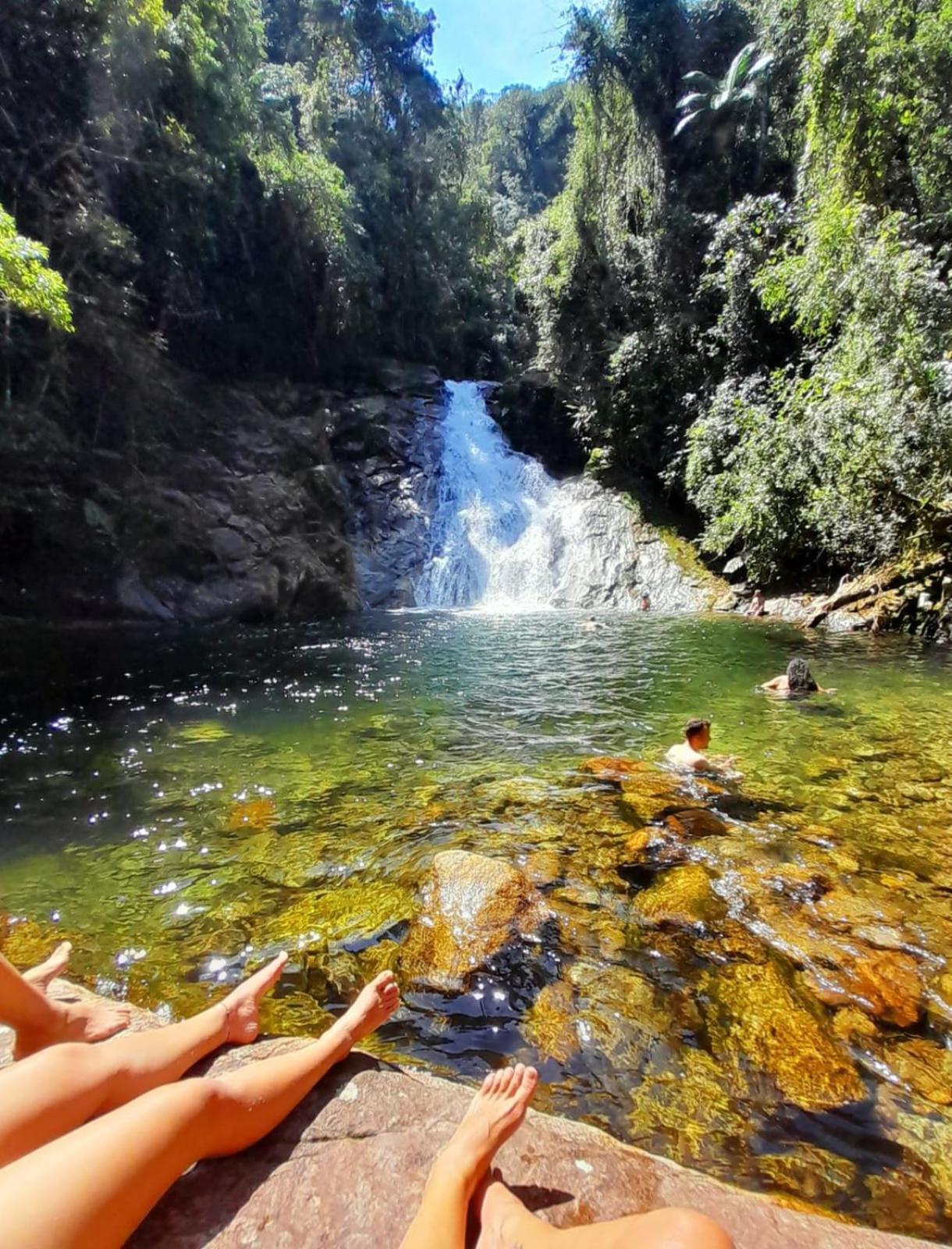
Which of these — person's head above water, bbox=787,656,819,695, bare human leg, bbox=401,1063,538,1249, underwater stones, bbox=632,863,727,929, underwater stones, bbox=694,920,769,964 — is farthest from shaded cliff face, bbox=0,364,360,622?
bare human leg, bbox=401,1063,538,1249

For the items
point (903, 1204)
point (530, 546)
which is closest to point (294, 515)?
point (530, 546)

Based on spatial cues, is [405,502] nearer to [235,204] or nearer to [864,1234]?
[235,204]

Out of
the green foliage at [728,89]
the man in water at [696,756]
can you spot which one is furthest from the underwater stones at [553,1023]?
the green foliage at [728,89]

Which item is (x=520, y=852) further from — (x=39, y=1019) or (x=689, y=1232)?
(x=689, y=1232)

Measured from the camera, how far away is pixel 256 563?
17.4 metres

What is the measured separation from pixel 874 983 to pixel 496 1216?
89.9 inches

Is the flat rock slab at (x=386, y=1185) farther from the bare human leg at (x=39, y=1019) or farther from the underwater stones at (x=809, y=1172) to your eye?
the bare human leg at (x=39, y=1019)

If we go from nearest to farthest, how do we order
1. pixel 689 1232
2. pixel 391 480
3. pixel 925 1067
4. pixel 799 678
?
pixel 689 1232, pixel 925 1067, pixel 799 678, pixel 391 480

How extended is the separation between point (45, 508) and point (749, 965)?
16.6 m

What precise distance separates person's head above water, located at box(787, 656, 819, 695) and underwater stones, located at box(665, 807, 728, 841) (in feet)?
14.1

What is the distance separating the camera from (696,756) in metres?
6.01

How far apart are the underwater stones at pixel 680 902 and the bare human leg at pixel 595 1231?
6.57 feet

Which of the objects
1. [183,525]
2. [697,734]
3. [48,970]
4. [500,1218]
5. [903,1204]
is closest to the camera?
[500,1218]

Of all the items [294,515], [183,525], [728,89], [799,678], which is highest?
[728,89]
